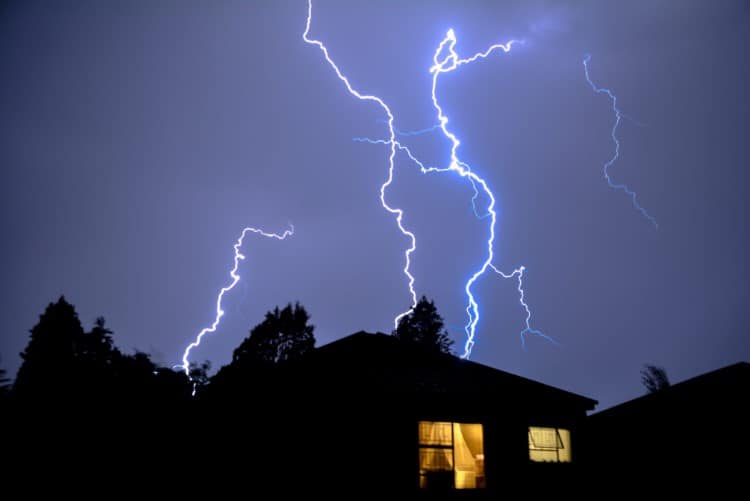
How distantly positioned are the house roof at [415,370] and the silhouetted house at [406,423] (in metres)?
0.02

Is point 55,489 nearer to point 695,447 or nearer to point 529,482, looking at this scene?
point 529,482

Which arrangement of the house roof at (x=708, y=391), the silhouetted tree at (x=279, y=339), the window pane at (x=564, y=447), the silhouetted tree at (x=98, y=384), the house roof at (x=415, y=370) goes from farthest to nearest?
1. the silhouetted tree at (x=279, y=339)
2. the house roof at (x=708, y=391)
3. the window pane at (x=564, y=447)
4. the silhouetted tree at (x=98, y=384)
5. the house roof at (x=415, y=370)

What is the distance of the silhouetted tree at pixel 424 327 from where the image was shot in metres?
27.0

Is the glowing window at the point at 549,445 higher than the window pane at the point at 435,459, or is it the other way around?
the glowing window at the point at 549,445

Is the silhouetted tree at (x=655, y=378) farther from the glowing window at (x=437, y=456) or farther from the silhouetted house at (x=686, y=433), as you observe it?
Answer: the glowing window at (x=437, y=456)

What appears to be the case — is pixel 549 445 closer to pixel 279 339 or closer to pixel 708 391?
pixel 708 391

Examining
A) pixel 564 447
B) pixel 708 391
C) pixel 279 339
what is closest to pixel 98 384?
pixel 564 447

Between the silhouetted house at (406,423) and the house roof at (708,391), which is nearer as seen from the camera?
the silhouetted house at (406,423)

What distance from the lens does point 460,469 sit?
878 centimetres

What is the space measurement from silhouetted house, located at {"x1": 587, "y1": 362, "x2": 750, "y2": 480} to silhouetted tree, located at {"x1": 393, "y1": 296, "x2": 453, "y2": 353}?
15683mm

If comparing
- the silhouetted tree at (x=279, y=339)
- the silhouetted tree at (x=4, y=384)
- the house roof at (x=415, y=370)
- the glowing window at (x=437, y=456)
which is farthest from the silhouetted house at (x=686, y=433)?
the silhouetted tree at (x=279, y=339)

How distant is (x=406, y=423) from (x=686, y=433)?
7.35 meters

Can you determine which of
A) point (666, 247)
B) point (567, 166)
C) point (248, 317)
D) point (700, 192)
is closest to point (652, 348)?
point (666, 247)

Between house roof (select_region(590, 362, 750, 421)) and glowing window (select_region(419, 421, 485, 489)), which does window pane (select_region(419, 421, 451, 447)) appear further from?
house roof (select_region(590, 362, 750, 421))
